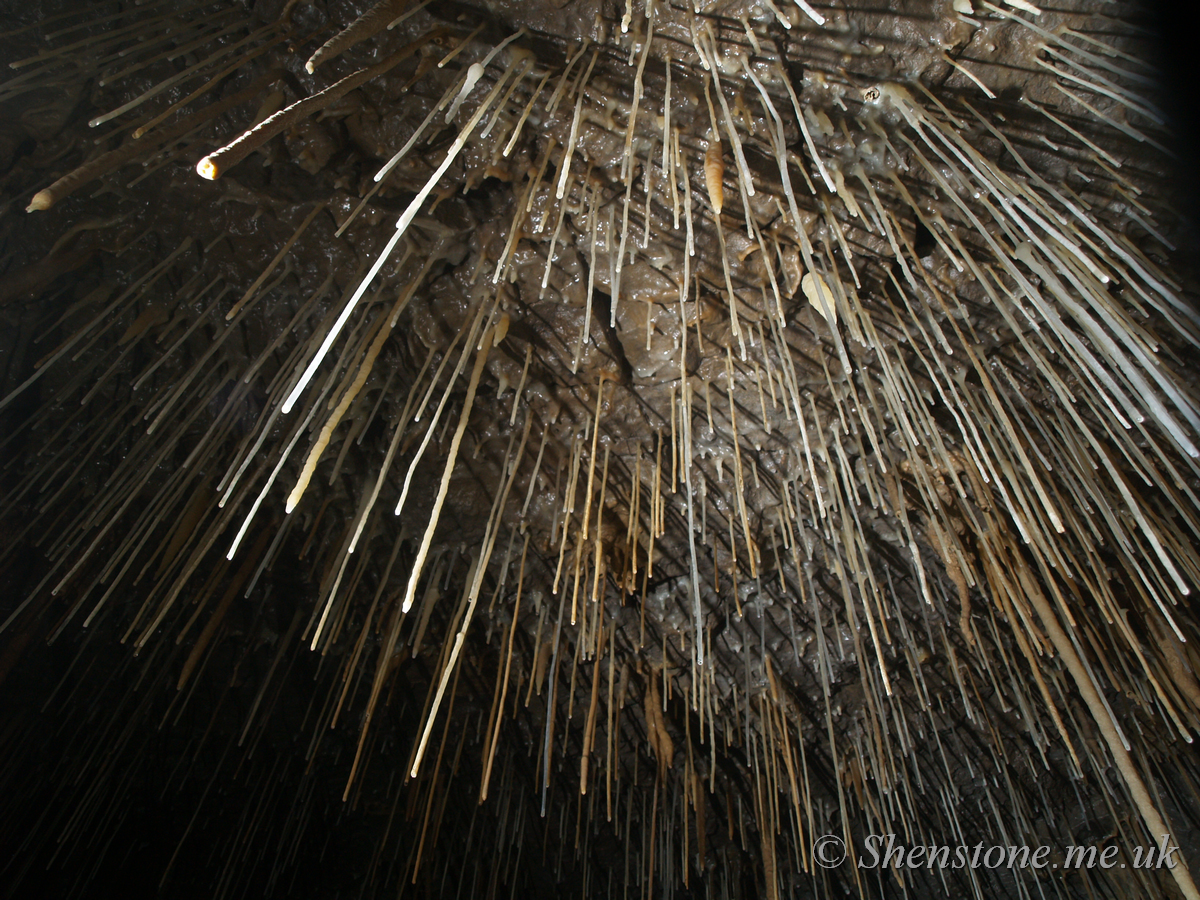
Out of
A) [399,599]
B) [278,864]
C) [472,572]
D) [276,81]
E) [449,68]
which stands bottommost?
[278,864]

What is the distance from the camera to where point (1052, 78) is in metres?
1.89

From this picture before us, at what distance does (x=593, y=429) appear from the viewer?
272cm

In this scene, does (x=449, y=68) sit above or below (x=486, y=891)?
above

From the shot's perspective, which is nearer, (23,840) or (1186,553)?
(1186,553)

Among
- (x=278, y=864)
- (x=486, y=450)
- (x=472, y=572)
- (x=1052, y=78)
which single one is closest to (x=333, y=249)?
(x=486, y=450)

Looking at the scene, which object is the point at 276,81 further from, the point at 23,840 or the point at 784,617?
the point at 23,840

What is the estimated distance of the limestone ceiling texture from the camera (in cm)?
190

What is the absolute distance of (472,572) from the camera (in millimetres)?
2986

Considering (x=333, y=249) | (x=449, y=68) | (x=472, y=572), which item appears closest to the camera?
(x=449, y=68)

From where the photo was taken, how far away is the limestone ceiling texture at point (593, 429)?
6.23 ft

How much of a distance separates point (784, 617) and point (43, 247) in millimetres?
3320

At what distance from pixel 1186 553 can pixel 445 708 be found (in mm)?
3130

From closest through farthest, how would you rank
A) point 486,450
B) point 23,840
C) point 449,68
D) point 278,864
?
point 449,68
point 486,450
point 23,840
point 278,864

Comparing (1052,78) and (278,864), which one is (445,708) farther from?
(1052,78)
